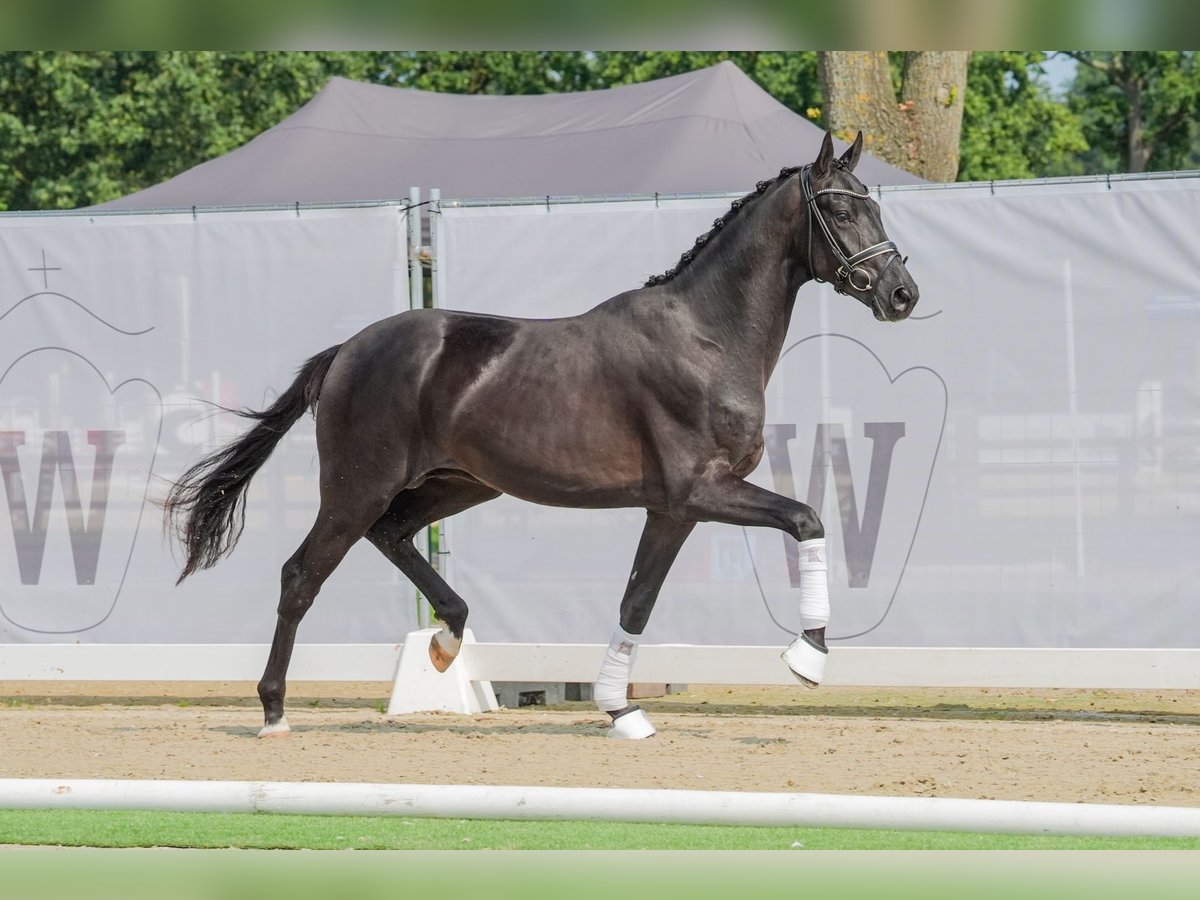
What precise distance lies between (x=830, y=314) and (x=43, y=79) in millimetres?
19809

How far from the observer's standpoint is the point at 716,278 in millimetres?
6141

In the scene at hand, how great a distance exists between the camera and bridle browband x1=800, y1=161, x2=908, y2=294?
580cm

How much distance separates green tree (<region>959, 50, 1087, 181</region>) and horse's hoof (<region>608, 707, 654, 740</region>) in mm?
21590

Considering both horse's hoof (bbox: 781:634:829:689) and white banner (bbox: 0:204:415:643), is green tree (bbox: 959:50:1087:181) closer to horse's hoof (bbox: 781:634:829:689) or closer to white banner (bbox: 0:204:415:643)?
white banner (bbox: 0:204:415:643)

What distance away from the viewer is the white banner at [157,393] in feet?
25.6

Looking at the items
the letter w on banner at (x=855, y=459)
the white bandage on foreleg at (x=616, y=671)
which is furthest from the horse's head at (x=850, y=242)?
the white bandage on foreleg at (x=616, y=671)

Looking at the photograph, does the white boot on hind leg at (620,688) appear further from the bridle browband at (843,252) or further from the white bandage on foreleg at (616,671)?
the bridle browband at (843,252)

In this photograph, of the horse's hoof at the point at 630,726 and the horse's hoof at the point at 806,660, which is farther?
the horse's hoof at the point at 630,726

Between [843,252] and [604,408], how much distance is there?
4.06 feet

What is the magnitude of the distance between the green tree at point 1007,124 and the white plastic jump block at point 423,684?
21086mm

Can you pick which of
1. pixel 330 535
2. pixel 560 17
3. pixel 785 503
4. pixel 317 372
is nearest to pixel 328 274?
pixel 317 372

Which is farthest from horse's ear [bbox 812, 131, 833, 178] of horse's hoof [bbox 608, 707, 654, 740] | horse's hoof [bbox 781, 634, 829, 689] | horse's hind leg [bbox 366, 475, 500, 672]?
horse's hoof [bbox 608, 707, 654, 740]

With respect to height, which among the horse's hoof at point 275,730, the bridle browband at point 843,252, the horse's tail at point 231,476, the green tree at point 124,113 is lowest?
the horse's hoof at point 275,730

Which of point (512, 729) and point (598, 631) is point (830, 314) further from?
point (512, 729)
